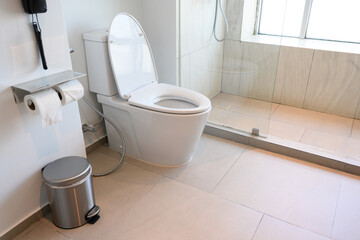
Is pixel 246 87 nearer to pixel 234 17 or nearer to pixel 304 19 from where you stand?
pixel 234 17

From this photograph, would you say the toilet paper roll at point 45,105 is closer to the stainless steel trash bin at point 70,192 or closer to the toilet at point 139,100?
the stainless steel trash bin at point 70,192

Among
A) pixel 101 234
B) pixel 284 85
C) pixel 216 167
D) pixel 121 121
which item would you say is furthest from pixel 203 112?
pixel 284 85

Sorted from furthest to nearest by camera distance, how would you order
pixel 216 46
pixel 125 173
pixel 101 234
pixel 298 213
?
pixel 216 46
pixel 125 173
pixel 298 213
pixel 101 234

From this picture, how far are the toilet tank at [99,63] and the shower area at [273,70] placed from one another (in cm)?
66

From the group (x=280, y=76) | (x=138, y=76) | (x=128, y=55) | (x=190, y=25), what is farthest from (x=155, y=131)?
(x=280, y=76)

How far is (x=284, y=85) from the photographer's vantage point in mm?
2938

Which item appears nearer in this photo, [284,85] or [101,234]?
[101,234]

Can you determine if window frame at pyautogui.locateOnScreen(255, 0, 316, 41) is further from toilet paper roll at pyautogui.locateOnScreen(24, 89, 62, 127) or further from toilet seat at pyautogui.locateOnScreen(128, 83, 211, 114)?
toilet paper roll at pyautogui.locateOnScreen(24, 89, 62, 127)

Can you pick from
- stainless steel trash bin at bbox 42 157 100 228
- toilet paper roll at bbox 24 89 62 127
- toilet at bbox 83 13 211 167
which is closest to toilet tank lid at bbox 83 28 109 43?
toilet at bbox 83 13 211 167

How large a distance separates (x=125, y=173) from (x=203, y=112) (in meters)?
0.68

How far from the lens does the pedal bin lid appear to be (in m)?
1.50

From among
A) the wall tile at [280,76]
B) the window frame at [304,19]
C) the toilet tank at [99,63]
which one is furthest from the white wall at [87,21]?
the wall tile at [280,76]

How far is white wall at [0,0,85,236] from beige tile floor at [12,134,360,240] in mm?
190

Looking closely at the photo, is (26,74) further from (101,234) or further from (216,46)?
(216,46)
